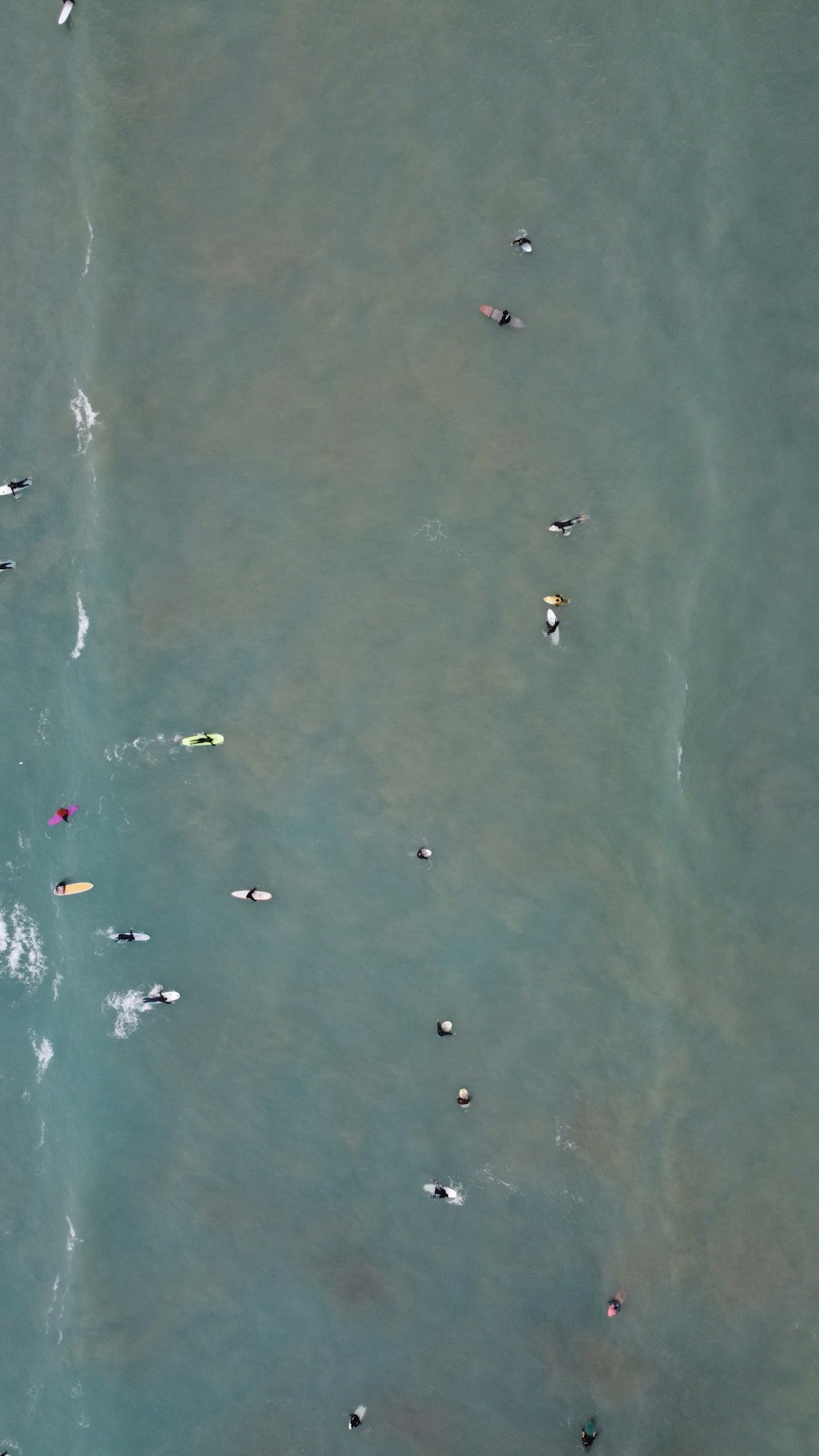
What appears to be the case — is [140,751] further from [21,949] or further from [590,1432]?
[590,1432]

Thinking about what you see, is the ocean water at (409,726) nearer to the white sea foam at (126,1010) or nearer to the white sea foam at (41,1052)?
the white sea foam at (126,1010)

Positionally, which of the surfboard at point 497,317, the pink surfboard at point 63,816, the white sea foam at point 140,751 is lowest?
the pink surfboard at point 63,816

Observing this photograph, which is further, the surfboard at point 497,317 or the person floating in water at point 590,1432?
the surfboard at point 497,317

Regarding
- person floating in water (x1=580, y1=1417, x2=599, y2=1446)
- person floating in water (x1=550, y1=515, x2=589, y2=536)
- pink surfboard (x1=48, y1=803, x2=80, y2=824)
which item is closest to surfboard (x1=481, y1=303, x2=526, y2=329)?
person floating in water (x1=550, y1=515, x2=589, y2=536)

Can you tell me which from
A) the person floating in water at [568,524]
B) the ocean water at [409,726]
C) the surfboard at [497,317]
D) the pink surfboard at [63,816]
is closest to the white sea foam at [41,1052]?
the ocean water at [409,726]

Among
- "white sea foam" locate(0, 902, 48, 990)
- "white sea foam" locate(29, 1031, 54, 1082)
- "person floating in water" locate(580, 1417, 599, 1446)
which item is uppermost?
"white sea foam" locate(0, 902, 48, 990)

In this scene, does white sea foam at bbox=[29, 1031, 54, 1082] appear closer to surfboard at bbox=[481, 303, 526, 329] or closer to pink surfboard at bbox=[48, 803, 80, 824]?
pink surfboard at bbox=[48, 803, 80, 824]

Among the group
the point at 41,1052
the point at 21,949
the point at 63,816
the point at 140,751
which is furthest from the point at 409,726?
the point at 41,1052
